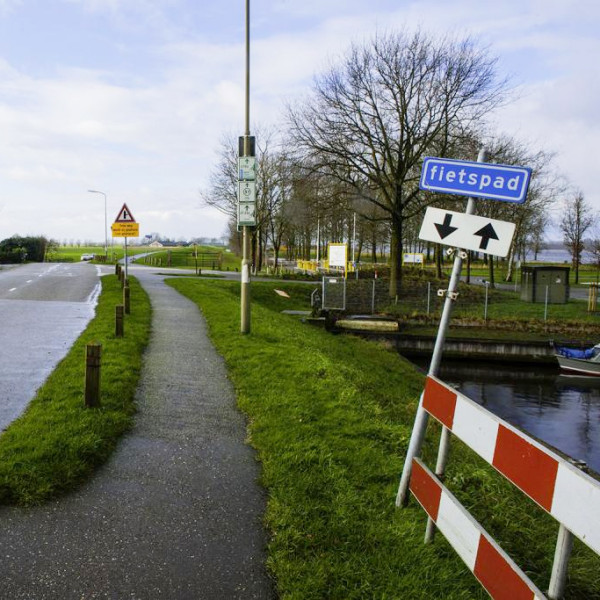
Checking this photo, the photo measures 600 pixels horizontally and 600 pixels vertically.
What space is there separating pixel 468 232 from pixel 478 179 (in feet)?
1.27

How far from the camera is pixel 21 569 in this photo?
330 centimetres

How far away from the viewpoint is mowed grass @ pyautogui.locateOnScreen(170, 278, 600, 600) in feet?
10.7

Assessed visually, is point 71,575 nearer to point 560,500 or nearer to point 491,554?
point 491,554

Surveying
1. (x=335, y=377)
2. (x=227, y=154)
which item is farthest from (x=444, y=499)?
(x=227, y=154)

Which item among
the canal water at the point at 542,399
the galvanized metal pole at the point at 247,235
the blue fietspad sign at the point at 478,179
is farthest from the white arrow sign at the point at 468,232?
the canal water at the point at 542,399

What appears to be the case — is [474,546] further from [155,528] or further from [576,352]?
[576,352]

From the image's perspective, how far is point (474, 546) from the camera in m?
2.88

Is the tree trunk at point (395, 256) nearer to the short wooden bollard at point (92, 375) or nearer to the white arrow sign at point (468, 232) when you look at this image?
the short wooden bollard at point (92, 375)

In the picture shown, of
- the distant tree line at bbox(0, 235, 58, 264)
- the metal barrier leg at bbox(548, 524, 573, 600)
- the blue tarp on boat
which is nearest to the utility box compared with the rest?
the blue tarp on boat

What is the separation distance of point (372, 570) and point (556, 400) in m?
15.3

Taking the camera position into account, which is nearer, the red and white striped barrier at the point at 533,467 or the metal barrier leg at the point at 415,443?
the red and white striped barrier at the point at 533,467

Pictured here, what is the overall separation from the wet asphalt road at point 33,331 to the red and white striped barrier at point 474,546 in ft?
→ 15.3

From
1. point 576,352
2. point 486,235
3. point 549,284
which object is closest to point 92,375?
point 486,235

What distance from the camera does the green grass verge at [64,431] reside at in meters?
4.43
